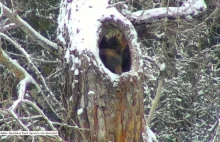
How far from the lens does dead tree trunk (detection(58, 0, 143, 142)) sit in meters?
3.29

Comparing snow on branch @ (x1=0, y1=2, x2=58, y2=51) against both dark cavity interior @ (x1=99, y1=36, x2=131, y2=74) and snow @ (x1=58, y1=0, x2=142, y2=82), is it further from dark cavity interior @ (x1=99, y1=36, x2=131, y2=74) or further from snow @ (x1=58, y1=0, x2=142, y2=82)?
dark cavity interior @ (x1=99, y1=36, x2=131, y2=74)

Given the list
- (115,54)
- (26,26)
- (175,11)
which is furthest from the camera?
(175,11)

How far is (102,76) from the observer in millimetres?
3270

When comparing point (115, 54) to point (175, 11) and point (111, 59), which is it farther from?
point (175, 11)

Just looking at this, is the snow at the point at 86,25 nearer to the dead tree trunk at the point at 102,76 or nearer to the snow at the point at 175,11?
the dead tree trunk at the point at 102,76

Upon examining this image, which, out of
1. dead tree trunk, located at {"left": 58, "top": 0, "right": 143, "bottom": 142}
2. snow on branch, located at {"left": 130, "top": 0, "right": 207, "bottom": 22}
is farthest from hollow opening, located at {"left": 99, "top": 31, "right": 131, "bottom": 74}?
snow on branch, located at {"left": 130, "top": 0, "right": 207, "bottom": 22}

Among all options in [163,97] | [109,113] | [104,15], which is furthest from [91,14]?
[163,97]

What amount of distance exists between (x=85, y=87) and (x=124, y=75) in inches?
12.6

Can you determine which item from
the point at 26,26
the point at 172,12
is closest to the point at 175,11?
the point at 172,12

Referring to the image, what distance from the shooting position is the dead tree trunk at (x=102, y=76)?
3.29 metres

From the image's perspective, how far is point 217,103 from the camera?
1005 centimetres

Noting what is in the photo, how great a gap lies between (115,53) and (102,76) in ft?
0.93

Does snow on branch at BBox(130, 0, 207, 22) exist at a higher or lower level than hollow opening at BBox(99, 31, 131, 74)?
higher

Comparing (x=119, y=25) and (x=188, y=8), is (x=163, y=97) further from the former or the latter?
(x=119, y=25)
